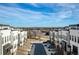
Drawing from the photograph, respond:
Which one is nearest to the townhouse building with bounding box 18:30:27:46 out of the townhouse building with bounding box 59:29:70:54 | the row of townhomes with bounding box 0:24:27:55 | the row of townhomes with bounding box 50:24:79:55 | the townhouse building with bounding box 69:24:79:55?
the row of townhomes with bounding box 0:24:27:55

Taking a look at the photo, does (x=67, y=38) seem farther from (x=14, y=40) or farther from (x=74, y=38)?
(x=14, y=40)

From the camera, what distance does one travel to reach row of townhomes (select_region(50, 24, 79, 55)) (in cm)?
237

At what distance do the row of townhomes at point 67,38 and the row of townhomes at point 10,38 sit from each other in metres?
0.39

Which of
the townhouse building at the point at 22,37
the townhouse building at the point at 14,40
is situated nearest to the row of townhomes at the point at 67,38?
the townhouse building at the point at 22,37

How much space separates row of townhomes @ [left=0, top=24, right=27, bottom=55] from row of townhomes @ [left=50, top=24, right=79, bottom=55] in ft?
1.29

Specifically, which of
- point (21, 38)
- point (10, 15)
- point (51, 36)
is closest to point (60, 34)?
point (51, 36)

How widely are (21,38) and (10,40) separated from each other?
0.48 ft

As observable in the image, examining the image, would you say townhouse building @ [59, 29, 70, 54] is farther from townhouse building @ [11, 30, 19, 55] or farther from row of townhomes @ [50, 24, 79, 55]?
townhouse building @ [11, 30, 19, 55]

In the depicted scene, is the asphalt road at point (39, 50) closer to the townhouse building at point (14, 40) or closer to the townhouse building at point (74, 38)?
the townhouse building at point (14, 40)

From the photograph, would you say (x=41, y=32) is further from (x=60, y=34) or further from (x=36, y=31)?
(x=60, y=34)

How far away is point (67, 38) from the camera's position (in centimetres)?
242

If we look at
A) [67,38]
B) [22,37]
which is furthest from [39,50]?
[67,38]

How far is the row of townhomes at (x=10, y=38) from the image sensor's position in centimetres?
235

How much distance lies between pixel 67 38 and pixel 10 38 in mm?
726
